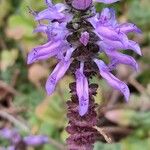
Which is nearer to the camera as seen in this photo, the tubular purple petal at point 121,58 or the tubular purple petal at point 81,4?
the tubular purple petal at point 81,4

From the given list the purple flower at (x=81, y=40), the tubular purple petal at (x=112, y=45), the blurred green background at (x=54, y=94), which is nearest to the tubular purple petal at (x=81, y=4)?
the purple flower at (x=81, y=40)

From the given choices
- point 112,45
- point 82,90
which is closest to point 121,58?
point 112,45

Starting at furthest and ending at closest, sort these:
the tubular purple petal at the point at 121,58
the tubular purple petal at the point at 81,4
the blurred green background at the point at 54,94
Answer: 1. the blurred green background at the point at 54,94
2. the tubular purple petal at the point at 121,58
3. the tubular purple petal at the point at 81,4

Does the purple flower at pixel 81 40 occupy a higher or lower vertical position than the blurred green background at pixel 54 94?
higher

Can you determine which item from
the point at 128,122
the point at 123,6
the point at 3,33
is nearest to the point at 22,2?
the point at 3,33

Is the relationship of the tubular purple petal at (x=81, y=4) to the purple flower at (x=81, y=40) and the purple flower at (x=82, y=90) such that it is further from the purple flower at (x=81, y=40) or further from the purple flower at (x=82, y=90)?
the purple flower at (x=82, y=90)

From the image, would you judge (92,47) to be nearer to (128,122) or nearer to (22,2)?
(128,122)

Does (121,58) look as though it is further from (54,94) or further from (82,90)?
(54,94)
